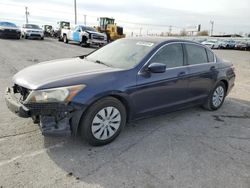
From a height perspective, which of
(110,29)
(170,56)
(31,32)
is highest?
(110,29)

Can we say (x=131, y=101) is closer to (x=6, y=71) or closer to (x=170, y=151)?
(x=170, y=151)

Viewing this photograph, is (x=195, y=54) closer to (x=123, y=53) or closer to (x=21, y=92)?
(x=123, y=53)

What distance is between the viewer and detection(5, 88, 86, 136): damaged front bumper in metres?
3.45

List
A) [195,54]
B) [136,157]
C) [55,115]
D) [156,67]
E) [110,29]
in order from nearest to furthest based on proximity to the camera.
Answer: [55,115], [136,157], [156,67], [195,54], [110,29]

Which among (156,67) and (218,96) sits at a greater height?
(156,67)

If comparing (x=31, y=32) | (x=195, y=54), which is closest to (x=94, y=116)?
(x=195, y=54)

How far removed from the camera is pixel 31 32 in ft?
90.3

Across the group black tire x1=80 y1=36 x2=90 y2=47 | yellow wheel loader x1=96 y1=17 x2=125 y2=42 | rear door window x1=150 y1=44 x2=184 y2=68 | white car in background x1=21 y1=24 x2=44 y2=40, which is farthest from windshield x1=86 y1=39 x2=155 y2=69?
white car in background x1=21 y1=24 x2=44 y2=40

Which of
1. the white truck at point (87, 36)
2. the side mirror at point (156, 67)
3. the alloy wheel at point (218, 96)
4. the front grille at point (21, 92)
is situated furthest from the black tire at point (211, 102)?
the white truck at point (87, 36)

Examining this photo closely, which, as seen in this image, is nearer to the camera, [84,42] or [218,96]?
[218,96]

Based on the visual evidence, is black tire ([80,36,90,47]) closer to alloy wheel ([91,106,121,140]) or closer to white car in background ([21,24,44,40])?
white car in background ([21,24,44,40])

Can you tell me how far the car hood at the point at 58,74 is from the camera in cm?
359

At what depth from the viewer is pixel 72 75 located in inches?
149

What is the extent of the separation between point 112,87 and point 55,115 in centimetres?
88
